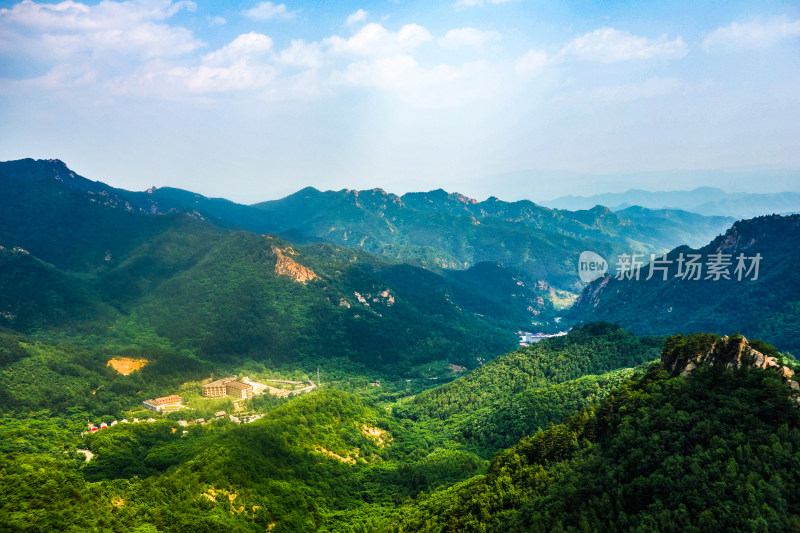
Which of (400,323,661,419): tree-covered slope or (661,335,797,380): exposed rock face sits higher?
(661,335,797,380): exposed rock face

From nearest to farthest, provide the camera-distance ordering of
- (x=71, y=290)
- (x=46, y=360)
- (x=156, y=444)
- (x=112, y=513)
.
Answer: (x=112, y=513) → (x=156, y=444) → (x=46, y=360) → (x=71, y=290)

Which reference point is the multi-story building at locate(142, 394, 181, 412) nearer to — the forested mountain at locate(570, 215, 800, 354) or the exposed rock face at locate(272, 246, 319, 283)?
the exposed rock face at locate(272, 246, 319, 283)

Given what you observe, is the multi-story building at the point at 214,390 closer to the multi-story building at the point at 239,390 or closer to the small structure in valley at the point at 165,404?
the multi-story building at the point at 239,390

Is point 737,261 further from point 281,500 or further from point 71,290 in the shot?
point 71,290

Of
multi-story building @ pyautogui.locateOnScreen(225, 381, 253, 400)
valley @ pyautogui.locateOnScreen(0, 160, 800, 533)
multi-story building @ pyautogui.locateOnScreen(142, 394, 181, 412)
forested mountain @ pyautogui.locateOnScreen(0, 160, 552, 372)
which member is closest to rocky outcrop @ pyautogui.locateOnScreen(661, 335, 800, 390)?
valley @ pyautogui.locateOnScreen(0, 160, 800, 533)

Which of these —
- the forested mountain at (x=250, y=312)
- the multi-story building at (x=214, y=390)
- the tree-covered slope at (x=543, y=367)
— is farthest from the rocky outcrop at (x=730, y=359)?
the forested mountain at (x=250, y=312)

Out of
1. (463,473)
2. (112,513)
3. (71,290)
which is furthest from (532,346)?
(71,290)
